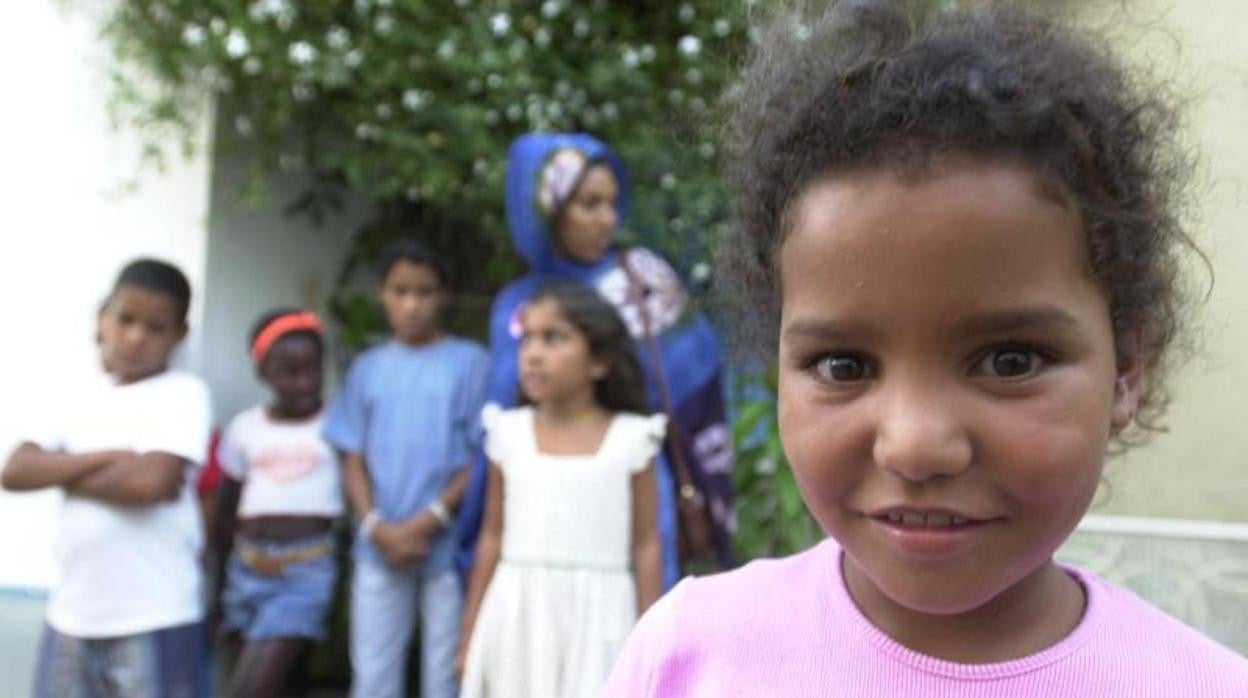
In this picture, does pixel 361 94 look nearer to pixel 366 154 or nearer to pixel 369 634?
pixel 366 154

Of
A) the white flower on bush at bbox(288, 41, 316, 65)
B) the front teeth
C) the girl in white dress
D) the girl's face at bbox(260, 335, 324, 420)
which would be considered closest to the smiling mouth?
the front teeth

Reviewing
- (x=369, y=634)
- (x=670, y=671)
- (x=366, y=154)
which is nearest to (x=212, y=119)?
(x=366, y=154)

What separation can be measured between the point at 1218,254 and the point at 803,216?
62.0 inches

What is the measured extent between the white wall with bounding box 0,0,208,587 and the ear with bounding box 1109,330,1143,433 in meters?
3.88

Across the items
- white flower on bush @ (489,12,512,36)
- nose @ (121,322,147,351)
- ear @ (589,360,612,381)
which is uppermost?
white flower on bush @ (489,12,512,36)

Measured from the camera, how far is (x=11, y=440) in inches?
176

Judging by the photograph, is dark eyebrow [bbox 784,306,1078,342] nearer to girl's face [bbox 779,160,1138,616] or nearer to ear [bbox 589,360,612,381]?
girl's face [bbox 779,160,1138,616]

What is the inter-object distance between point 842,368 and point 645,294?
2.47 metres

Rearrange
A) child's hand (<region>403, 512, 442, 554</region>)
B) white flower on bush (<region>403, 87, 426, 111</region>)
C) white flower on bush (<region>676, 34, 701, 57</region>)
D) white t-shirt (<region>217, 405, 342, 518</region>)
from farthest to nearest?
white flower on bush (<region>403, 87, 426, 111</region>), white flower on bush (<region>676, 34, 701, 57</region>), white t-shirt (<region>217, 405, 342, 518</region>), child's hand (<region>403, 512, 442, 554</region>)

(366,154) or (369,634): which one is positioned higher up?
(366,154)

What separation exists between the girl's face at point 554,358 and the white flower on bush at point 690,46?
1416mm

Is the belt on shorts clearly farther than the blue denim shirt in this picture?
Yes

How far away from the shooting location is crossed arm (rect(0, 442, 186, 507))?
3346mm

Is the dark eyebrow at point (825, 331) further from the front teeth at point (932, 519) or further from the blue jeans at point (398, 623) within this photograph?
the blue jeans at point (398, 623)
